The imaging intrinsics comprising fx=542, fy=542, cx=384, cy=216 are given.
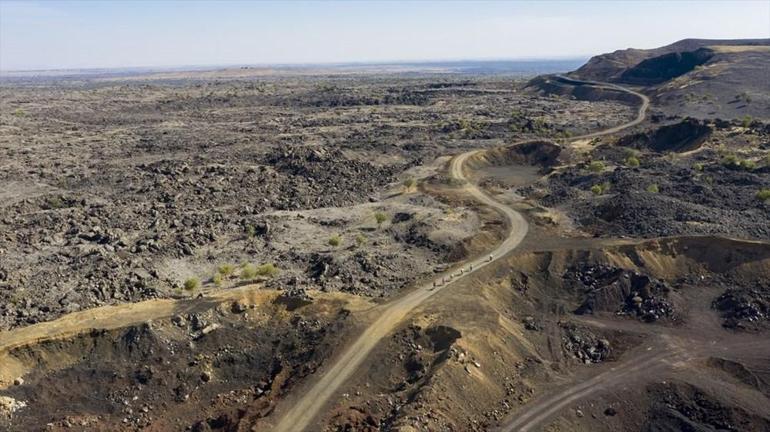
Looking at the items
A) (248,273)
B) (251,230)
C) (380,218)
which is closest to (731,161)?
(380,218)

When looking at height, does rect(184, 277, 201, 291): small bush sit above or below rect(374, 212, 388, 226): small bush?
below

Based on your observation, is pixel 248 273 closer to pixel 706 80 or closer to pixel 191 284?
pixel 191 284

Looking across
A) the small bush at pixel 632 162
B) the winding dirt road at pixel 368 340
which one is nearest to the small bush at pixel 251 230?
the winding dirt road at pixel 368 340

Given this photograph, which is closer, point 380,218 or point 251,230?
point 251,230

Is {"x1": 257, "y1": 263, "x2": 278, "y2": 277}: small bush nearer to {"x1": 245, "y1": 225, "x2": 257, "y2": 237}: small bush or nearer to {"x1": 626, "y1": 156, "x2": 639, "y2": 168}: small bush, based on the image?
{"x1": 245, "y1": 225, "x2": 257, "y2": 237}: small bush

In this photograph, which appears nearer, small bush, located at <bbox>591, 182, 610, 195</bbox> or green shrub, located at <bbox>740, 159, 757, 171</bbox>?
small bush, located at <bbox>591, 182, 610, 195</bbox>

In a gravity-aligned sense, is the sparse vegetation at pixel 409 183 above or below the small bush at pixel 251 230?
above

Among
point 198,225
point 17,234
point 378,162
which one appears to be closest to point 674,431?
point 198,225

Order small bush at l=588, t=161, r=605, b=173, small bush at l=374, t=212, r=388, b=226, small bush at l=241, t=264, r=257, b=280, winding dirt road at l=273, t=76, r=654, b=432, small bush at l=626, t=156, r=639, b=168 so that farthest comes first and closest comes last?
1. small bush at l=626, t=156, r=639, b=168
2. small bush at l=588, t=161, r=605, b=173
3. small bush at l=374, t=212, r=388, b=226
4. small bush at l=241, t=264, r=257, b=280
5. winding dirt road at l=273, t=76, r=654, b=432

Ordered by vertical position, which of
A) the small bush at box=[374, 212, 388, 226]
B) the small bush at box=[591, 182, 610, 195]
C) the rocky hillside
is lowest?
the small bush at box=[374, 212, 388, 226]

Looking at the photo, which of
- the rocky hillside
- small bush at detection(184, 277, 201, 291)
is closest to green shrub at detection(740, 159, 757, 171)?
the rocky hillside

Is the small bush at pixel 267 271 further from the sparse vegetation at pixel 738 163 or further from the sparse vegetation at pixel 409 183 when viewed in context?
the sparse vegetation at pixel 738 163
